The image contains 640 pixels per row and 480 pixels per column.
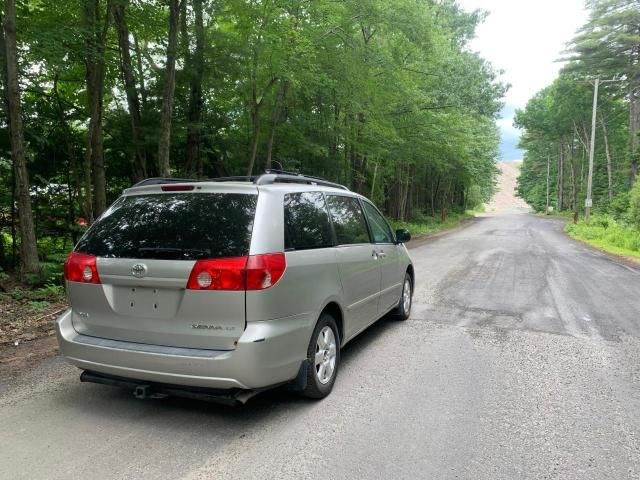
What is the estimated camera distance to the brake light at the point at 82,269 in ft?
11.6

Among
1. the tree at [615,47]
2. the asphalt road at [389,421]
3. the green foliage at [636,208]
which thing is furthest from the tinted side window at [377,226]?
the tree at [615,47]

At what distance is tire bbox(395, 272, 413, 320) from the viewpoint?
21.0 ft

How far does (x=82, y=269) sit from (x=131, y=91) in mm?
9316

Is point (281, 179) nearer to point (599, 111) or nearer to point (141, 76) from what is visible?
point (141, 76)

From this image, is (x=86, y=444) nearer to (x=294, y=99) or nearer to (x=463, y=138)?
(x=294, y=99)

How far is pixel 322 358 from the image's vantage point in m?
3.93

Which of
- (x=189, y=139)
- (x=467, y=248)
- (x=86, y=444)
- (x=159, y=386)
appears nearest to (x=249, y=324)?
(x=159, y=386)

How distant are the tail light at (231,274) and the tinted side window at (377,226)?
2439 mm

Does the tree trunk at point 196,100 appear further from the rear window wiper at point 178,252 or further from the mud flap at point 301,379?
the mud flap at point 301,379

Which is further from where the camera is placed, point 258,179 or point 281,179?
point 281,179

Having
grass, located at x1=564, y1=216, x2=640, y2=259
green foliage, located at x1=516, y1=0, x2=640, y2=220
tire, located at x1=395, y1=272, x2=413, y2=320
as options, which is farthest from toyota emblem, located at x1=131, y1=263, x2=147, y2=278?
green foliage, located at x1=516, y1=0, x2=640, y2=220

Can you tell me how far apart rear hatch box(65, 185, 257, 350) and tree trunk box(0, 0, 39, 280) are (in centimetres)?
451


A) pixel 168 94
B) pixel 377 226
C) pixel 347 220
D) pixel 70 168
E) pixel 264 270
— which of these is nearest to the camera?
pixel 264 270

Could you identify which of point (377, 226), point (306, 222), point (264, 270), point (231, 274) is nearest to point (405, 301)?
point (377, 226)
